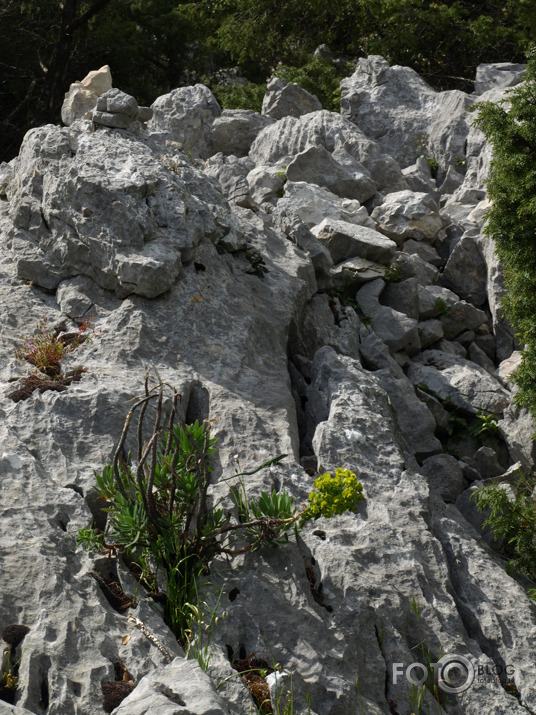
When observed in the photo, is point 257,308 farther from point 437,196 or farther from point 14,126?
point 14,126

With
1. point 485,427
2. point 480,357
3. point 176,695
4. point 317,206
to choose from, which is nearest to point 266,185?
point 317,206

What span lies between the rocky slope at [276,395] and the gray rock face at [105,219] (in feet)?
0.09

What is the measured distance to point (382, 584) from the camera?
21.2 ft

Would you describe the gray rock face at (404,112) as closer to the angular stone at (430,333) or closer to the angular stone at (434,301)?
the angular stone at (434,301)

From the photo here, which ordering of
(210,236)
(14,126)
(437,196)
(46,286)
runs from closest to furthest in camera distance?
(46,286)
(210,236)
(437,196)
(14,126)

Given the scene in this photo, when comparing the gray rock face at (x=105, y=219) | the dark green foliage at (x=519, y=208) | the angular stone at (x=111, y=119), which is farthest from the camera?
the angular stone at (x=111, y=119)

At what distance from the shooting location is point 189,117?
15961 millimetres

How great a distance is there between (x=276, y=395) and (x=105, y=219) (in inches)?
110

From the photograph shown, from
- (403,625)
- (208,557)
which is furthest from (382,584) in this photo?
(208,557)

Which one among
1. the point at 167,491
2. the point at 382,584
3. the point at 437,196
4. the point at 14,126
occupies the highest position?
the point at 14,126

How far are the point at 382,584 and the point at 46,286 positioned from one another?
496cm

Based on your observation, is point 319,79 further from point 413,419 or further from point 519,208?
point 413,419

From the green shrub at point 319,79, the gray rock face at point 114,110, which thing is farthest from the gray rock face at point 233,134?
the gray rock face at point 114,110

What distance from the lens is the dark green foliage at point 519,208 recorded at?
909 centimetres
